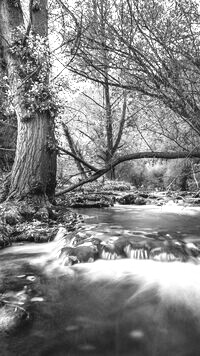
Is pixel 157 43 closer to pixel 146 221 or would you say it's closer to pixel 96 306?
pixel 96 306

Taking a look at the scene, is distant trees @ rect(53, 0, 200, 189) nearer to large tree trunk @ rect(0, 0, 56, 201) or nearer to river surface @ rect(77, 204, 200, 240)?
river surface @ rect(77, 204, 200, 240)

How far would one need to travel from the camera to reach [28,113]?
6316mm

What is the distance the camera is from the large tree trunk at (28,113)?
6195mm

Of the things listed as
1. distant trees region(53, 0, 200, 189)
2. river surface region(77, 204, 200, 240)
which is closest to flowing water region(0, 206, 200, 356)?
river surface region(77, 204, 200, 240)

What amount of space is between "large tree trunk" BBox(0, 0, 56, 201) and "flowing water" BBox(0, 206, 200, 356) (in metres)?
2.08

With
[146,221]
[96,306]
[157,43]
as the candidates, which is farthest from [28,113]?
[96,306]

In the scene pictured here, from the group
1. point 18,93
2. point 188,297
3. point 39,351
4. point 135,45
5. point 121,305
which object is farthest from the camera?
point 18,93

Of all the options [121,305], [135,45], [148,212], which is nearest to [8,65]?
[135,45]

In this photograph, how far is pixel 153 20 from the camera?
345cm

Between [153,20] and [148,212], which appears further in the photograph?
[148,212]

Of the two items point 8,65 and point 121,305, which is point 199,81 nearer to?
point 121,305

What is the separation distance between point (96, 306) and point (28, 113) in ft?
15.4

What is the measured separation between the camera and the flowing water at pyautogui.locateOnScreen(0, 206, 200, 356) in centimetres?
213

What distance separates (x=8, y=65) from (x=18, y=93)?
860 mm
